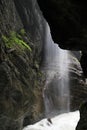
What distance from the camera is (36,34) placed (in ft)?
64.6

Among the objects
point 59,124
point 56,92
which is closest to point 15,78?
point 59,124

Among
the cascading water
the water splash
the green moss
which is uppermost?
the green moss

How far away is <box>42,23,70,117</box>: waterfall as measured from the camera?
18.2 meters

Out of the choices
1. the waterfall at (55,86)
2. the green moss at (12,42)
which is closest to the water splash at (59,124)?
the waterfall at (55,86)

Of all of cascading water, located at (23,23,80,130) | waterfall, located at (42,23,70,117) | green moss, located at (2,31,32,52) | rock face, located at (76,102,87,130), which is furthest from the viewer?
waterfall, located at (42,23,70,117)

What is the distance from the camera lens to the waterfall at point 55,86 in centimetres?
1823

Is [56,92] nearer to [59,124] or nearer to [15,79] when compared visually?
[59,124]

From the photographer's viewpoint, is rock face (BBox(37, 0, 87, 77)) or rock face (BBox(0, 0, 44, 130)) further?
rock face (BBox(0, 0, 44, 130))

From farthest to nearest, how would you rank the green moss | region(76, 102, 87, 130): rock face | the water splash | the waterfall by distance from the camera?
the waterfall
the water splash
the green moss
region(76, 102, 87, 130): rock face

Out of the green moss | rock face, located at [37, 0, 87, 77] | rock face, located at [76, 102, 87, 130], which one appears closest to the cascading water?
the green moss

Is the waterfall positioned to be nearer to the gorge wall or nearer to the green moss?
the gorge wall

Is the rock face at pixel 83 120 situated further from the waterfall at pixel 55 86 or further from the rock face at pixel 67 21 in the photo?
the waterfall at pixel 55 86

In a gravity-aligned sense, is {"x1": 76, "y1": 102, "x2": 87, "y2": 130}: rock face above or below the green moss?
below

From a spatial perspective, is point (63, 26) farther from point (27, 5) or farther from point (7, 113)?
point (27, 5)
